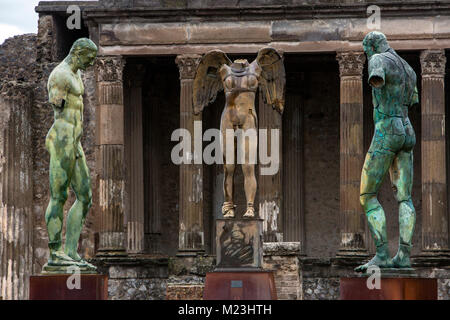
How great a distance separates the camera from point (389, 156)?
2133 centimetres

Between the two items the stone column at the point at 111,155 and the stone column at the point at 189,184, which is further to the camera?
the stone column at the point at 111,155

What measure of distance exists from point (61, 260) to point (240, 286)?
2.73m

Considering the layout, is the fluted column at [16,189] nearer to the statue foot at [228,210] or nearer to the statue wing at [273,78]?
the statue wing at [273,78]

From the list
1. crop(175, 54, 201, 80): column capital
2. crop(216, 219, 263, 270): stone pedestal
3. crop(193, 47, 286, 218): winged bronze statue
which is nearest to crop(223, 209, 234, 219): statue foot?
crop(193, 47, 286, 218): winged bronze statue

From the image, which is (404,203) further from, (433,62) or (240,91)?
(433,62)

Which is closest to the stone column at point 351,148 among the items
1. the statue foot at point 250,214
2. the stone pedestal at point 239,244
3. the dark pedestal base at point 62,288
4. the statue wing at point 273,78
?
the statue wing at point 273,78

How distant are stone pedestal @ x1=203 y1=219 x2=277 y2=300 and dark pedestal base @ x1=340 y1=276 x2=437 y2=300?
1.40 metres

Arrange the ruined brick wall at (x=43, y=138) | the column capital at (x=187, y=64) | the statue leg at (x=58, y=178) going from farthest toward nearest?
the ruined brick wall at (x=43, y=138) < the column capital at (x=187, y=64) < the statue leg at (x=58, y=178)

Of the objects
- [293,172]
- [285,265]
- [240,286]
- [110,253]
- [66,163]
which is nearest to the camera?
[240,286]

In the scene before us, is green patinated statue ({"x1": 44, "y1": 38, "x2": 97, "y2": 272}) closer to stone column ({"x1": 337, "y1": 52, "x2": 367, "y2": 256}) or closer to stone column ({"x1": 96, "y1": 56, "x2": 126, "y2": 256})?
stone column ({"x1": 96, "y1": 56, "x2": 126, "y2": 256})

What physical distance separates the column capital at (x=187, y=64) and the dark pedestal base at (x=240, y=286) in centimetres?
1341

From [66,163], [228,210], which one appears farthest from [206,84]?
[66,163]

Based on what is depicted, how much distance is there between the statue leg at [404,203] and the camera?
21.2 metres

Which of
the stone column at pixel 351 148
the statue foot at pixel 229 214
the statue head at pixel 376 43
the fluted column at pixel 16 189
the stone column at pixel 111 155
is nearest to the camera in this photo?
the statue head at pixel 376 43
